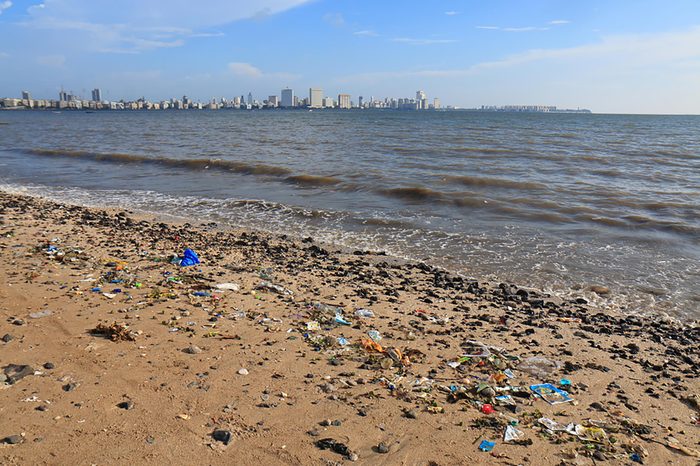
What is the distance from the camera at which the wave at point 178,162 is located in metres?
24.8

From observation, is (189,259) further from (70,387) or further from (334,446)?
(334,446)

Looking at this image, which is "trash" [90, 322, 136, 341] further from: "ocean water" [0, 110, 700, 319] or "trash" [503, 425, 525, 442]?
"ocean water" [0, 110, 700, 319]

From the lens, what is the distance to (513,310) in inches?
312

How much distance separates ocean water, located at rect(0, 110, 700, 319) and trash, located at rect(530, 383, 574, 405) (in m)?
3.93

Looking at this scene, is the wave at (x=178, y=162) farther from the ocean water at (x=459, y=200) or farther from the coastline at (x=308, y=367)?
the coastline at (x=308, y=367)

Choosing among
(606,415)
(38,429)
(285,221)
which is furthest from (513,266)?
(38,429)

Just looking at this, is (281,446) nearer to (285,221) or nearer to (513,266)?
(513,266)

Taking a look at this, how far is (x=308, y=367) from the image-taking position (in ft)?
18.3

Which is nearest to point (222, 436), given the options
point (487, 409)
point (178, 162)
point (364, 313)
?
point (487, 409)

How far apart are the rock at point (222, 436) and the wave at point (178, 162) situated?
20008mm

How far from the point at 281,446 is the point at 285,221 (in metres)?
10.6

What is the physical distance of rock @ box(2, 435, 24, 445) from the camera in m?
3.92

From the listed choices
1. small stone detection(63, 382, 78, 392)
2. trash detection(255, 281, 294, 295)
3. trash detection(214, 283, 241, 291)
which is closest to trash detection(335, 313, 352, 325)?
trash detection(255, 281, 294, 295)

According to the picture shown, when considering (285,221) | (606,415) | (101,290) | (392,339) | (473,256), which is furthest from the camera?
(285,221)
